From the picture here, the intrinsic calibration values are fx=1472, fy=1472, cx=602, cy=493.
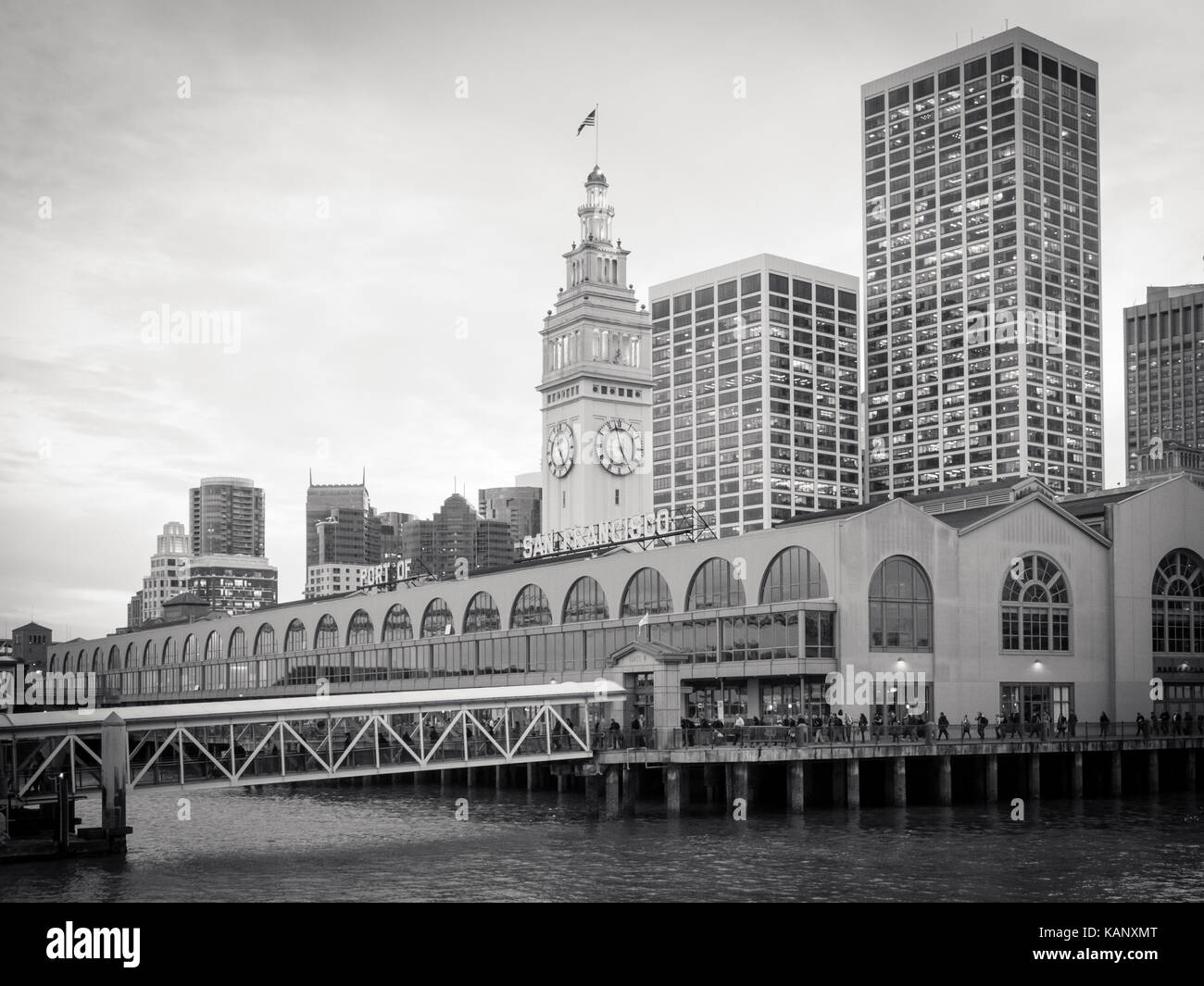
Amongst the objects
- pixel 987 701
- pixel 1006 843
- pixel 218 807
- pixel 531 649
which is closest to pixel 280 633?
pixel 531 649

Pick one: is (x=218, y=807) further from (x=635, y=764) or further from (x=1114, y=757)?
(x=1114, y=757)

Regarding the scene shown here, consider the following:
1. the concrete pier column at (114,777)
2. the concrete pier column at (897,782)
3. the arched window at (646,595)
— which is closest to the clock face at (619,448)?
the arched window at (646,595)

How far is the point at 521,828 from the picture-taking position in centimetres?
6112

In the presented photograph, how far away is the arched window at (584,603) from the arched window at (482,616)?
31.2 feet

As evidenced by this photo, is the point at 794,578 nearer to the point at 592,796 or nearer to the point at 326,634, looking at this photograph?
the point at 592,796

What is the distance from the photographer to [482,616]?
108 m

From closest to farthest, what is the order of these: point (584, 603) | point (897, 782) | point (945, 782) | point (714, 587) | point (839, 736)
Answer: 1. point (839, 736)
2. point (897, 782)
3. point (945, 782)
4. point (714, 587)
5. point (584, 603)

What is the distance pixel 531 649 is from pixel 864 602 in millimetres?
29628

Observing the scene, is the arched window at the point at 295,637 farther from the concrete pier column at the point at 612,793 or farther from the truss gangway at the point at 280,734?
the concrete pier column at the point at 612,793

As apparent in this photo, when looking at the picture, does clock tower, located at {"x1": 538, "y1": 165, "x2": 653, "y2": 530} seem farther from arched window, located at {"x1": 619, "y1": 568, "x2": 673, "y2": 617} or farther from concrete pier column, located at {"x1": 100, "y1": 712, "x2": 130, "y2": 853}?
concrete pier column, located at {"x1": 100, "y1": 712, "x2": 130, "y2": 853}

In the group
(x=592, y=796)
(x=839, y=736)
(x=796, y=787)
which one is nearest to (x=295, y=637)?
(x=592, y=796)

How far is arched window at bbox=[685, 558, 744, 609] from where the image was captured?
268 feet

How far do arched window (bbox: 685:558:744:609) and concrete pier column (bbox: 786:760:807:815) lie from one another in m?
17.5

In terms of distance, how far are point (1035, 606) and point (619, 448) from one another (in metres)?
113
